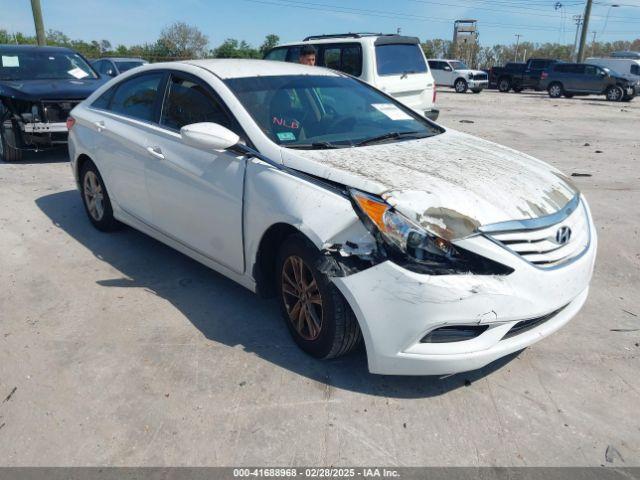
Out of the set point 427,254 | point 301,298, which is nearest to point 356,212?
point 427,254

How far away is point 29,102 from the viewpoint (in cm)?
800

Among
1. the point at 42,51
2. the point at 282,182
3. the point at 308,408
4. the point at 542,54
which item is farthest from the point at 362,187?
the point at 542,54

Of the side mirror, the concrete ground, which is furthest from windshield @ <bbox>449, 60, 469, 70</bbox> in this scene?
the side mirror

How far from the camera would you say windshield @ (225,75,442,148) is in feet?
11.4

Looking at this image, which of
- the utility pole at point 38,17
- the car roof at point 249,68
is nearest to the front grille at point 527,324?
the car roof at point 249,68

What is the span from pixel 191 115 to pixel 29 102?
17.9ft

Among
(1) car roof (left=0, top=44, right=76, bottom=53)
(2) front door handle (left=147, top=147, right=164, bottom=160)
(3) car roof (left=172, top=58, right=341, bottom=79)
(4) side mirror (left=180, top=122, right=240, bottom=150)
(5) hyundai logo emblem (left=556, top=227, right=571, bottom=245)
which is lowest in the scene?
(5) hyundai logo emblem (left=556, top=227, right=571, bottom=245)

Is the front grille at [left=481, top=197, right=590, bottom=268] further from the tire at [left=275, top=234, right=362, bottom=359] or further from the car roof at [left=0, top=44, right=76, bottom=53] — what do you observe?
the car roof at [left=0, top=44, right=76, bottom=53]

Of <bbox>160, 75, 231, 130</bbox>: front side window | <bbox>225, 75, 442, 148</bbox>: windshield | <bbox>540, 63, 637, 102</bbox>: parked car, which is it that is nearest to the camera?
<bbox>225, 75, 442, 148</bbox>: windshield

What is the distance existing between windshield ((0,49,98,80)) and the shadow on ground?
4381 mm

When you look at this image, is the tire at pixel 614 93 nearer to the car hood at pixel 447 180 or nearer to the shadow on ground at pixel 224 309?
the car hood at pixel 447 180

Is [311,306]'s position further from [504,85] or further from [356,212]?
[504,85]

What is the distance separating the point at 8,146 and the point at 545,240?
8.25 metres

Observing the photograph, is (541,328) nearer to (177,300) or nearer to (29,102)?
(177,300)
